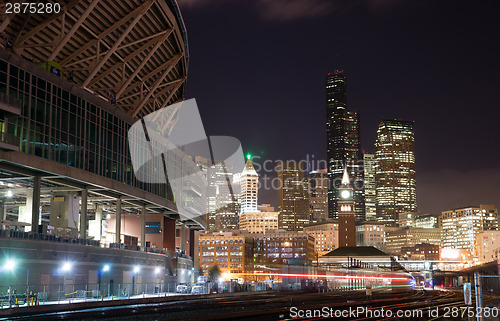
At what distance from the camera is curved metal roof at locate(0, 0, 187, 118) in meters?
73.2

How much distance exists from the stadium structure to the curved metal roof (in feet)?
0.61

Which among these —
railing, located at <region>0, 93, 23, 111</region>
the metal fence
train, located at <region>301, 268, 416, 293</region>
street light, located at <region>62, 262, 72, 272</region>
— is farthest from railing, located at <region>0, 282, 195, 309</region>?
train, located at <region>301, 268, 416, 293</region>

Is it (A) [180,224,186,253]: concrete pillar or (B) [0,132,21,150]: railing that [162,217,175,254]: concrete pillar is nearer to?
(A) [180,224,186,253]: concrete pillar

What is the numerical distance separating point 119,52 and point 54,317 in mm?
58725

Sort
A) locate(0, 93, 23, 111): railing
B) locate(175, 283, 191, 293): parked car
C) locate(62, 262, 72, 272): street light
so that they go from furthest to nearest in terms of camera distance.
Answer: locate(175, 283, 191, 293): parked car < locate(62, 262, 72, 272): street light < locate(0, 93, 23, 111): railing

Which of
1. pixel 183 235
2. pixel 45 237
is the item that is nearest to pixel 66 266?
pixel 45 237

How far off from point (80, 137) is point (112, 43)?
18722 millimetres

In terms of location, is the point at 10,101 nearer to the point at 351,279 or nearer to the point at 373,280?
the point at 351,279

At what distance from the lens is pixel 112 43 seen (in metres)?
86.2

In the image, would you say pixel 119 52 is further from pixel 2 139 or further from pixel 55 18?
pixel 2 139

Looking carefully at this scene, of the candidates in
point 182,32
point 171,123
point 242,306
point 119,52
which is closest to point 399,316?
point 242,306

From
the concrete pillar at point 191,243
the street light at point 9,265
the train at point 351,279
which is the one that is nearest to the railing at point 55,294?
the street light at point 9,265

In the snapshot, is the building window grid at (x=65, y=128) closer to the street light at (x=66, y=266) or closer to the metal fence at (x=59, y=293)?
the street light at (x=66, y=266)

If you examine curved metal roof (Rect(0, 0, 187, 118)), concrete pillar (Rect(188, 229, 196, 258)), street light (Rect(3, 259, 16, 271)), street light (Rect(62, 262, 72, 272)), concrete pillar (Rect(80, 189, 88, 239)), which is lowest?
street light (Rect(62, 262, 72, 272))
